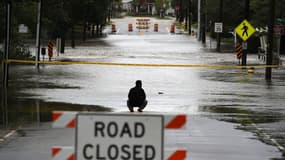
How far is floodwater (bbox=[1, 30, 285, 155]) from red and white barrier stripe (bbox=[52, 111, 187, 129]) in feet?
31.8

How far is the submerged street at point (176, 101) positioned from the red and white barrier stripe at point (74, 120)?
6502mm

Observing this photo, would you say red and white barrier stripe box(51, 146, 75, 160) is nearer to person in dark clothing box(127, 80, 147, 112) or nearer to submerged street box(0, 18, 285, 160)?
submerged street box(0, 18, 285, 160)

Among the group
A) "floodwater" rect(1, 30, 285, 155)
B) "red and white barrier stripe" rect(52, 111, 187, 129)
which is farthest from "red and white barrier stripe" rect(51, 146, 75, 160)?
"floodwater" rect(1, 30, 285, 155)

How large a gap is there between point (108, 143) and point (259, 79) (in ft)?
95.7

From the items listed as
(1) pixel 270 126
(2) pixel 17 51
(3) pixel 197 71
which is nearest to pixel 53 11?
(2) pixel 17 51

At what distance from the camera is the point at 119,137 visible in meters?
7.64

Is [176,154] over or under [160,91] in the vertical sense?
over

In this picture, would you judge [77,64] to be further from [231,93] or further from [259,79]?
[231,93]

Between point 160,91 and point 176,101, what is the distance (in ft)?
12.7

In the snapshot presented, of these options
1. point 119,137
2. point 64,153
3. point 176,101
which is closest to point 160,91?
point 176,101

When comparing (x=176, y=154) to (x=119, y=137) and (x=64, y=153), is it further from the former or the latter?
(x=64, y=153)

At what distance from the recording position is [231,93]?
95.7 feet

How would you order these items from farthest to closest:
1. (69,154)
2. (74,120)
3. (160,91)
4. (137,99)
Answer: (160,91) → (137,99) → (69,154) → (74,120)

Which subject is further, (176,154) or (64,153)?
(64,153)
